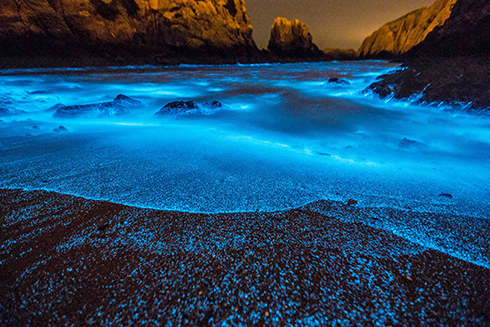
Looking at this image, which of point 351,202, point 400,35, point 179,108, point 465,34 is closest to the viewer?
point 351,202

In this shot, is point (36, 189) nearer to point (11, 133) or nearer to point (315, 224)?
point (315, 224)

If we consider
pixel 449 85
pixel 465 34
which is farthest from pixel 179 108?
pixel 465 34

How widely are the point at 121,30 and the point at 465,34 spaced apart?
3531 centimetres

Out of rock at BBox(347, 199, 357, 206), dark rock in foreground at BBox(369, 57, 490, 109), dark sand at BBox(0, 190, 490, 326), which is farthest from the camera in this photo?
dark rock in foreground at BBox(369, 57, 490, 109)

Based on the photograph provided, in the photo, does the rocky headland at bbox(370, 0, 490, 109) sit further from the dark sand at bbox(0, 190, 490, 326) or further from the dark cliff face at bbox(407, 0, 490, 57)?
the dark sand at bbox(0, 190, 490, 326)

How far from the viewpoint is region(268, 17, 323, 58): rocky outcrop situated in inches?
2229

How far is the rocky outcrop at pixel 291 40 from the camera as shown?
186ft

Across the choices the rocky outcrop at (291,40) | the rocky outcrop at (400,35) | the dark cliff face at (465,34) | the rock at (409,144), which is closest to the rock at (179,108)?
the rock at (409,144)

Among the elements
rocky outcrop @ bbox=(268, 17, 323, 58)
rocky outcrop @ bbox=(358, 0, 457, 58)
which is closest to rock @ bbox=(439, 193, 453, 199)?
rocky outcrop @ bbox=(268, 17, 323, 58)

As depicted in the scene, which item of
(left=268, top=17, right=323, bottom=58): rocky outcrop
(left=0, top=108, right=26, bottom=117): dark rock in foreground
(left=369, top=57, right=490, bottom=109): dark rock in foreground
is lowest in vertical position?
(left=0, top=108, right=26, bottom=117): dark rock in foreground

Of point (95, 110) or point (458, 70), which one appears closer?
point (95, 110)

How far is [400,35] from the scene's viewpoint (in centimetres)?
7444

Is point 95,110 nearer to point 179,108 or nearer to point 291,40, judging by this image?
point 179,108

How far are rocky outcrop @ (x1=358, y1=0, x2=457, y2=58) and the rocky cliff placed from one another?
5678 cm
